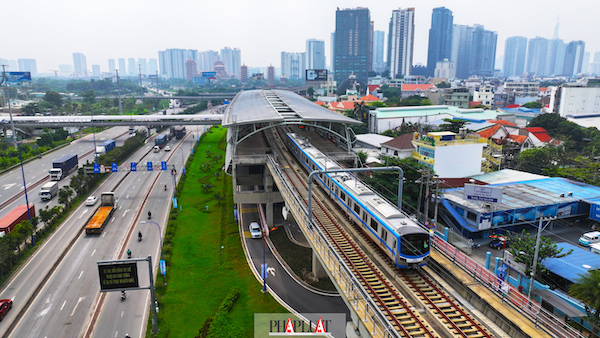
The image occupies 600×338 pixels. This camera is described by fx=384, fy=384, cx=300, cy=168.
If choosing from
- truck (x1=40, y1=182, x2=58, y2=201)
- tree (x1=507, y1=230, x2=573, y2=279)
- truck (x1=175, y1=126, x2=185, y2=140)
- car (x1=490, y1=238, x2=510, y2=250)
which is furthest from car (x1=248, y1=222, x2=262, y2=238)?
truck (x1=175, y1=126, x2=185, y2=140)

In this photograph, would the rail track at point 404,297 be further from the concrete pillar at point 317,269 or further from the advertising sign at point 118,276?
the advertising sign at point 118,276

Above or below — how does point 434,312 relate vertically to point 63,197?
above

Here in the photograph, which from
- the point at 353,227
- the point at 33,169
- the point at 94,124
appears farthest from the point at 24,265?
the point at 94,124

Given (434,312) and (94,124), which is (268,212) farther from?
(94,124)

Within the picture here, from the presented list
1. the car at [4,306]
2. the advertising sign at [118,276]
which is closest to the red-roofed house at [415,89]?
the advertising sign at [118,276]

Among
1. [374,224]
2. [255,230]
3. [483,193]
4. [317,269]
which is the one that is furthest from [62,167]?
[483,193]

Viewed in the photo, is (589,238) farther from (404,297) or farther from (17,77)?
(17,77)
